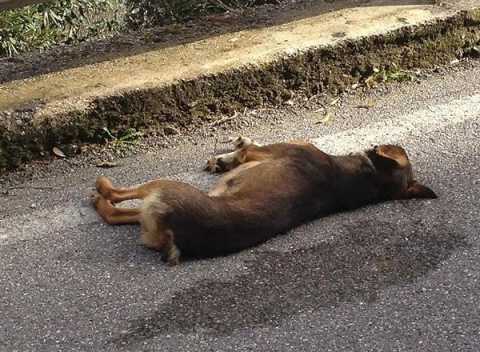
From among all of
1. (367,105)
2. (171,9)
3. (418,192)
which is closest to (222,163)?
(418,192)

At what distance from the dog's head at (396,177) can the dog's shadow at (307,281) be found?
0.30 meters

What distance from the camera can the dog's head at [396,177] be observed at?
4.89 m

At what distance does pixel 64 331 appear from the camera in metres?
3.77

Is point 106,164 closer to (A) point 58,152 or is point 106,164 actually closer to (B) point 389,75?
(A) point 58,152

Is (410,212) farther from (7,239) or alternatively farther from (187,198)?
(7,239)

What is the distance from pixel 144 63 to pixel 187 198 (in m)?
1.73

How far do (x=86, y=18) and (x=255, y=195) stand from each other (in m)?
3.94

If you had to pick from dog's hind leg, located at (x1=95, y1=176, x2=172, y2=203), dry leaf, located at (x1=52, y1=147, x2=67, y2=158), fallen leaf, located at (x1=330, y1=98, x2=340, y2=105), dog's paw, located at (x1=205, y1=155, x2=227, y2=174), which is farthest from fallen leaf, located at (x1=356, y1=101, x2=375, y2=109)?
dry leaf, located at (x1=52, y1=147, x2=67, y2=158)

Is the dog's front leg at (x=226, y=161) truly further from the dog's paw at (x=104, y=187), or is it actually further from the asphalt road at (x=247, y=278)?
the dog's paw at (x=104, y=187)

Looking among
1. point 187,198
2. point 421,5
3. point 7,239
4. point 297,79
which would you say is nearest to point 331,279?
point 187,198

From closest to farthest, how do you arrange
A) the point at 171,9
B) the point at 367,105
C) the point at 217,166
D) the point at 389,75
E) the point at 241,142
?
the point at 217,166 < the point at 241,142 < the point at 367,105 < the point at 389,75 < the point at 171,9

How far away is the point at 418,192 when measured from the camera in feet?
16.0

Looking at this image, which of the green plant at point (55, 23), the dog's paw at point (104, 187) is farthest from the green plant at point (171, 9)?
the dog's paw at point (104, 187)

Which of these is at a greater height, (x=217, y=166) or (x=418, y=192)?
(x=217, y=166)
